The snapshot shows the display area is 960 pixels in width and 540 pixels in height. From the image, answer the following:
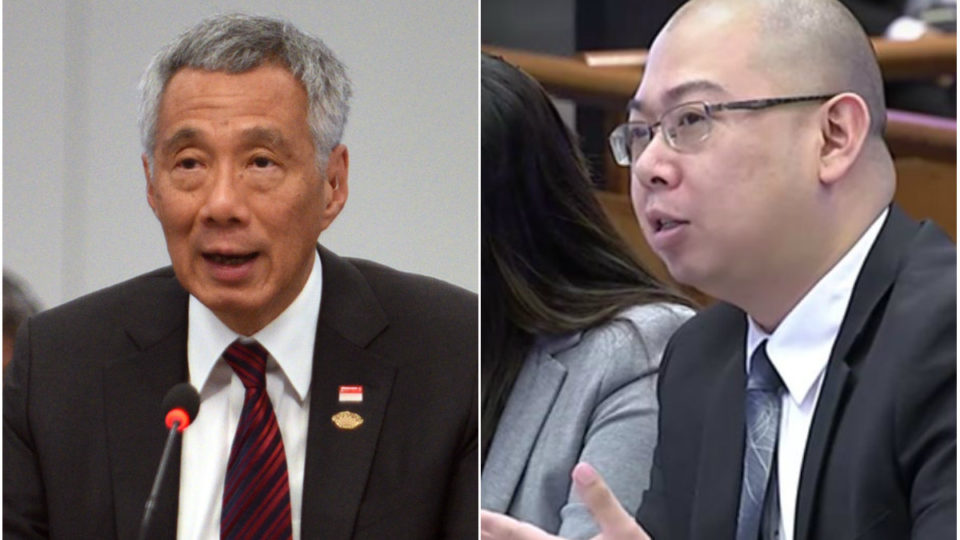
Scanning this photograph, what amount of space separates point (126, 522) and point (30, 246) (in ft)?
2.06

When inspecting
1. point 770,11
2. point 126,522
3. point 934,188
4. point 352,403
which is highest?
point 770,11

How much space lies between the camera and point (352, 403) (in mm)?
3137

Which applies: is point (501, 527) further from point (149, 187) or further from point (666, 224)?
point (149, 187)

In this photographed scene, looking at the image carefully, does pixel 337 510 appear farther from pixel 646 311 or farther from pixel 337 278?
pixel 646 311

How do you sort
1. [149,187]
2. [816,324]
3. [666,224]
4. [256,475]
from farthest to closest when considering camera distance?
[149,187] → [256,475] → [666,224] → [816,324]

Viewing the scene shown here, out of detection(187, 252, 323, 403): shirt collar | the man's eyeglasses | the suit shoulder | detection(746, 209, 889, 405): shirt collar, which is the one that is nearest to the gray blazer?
the suit shoulder

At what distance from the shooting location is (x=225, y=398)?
3.17 metres

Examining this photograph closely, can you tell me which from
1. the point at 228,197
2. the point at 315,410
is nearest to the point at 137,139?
the point at 228,197

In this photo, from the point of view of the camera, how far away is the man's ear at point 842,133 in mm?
2713

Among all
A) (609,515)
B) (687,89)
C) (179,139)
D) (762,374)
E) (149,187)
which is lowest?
(609,515)

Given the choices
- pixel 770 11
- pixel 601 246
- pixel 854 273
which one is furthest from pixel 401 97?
pixel 854 273

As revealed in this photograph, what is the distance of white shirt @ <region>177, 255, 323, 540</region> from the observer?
3.13 metres

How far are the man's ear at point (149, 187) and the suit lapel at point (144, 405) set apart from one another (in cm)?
17

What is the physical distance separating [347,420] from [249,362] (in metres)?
0.24
